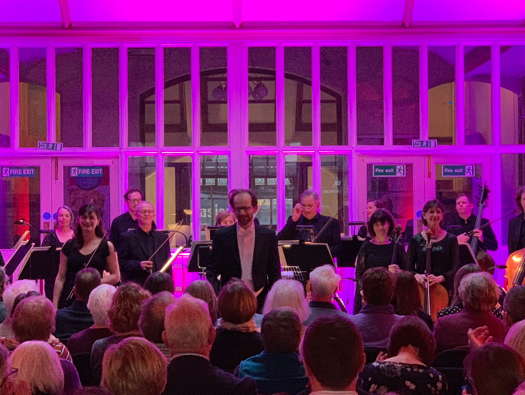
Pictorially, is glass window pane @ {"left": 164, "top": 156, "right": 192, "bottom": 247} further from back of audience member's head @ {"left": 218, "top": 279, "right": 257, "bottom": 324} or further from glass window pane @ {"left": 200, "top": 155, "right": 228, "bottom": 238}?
back of audience member's head @ {"left": 218, "top": 279, "right": 257, "bottom": 324}

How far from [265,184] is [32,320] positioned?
744 cm

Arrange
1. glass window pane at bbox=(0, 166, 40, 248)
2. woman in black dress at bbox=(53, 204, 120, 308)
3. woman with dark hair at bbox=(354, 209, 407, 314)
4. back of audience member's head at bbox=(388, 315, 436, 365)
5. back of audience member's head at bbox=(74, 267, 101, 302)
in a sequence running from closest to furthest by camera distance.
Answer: back of audience member's head at bbox=(388, 315, 436, 365), back of audience member's head at bbox=(74, 267, 101, 302), woman in black dress at bbox=(53, 204, 120, 308), woman with dark hair at bbox=(354, 209, 407, 314), glass window pane at bbox=(0, 166, 40, 248)

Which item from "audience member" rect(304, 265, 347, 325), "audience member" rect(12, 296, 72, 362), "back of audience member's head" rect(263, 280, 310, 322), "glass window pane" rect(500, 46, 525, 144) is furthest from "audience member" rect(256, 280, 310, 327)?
"glass window pane" rect(500, 46, 525, 144)

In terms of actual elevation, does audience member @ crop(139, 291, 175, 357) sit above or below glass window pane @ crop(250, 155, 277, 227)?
below

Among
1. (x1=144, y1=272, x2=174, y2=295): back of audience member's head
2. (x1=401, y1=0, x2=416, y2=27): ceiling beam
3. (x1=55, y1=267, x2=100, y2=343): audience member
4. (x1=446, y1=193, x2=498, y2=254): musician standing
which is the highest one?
(x1=401, y1=0, x2=416, y2=27): ceiling beam

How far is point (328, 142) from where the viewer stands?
10688 mm

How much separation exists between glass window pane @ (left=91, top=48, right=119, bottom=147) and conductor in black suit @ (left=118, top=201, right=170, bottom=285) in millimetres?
4086

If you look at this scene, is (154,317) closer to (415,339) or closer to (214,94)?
(415,339)

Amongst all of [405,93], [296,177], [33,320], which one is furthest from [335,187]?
[33,320]

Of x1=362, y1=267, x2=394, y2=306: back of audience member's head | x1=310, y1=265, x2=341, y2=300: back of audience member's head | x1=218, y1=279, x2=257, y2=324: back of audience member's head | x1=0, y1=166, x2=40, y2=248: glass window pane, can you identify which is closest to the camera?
x1=218, y1=279, x2=257, y2=324: back of audience member's head

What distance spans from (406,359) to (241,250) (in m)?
2.45

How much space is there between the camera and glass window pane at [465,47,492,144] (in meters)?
A: 10.6

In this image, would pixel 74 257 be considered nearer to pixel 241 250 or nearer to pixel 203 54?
pixel 241 250

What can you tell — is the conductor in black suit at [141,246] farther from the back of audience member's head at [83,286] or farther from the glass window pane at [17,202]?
the glass window pane at [17,202]
